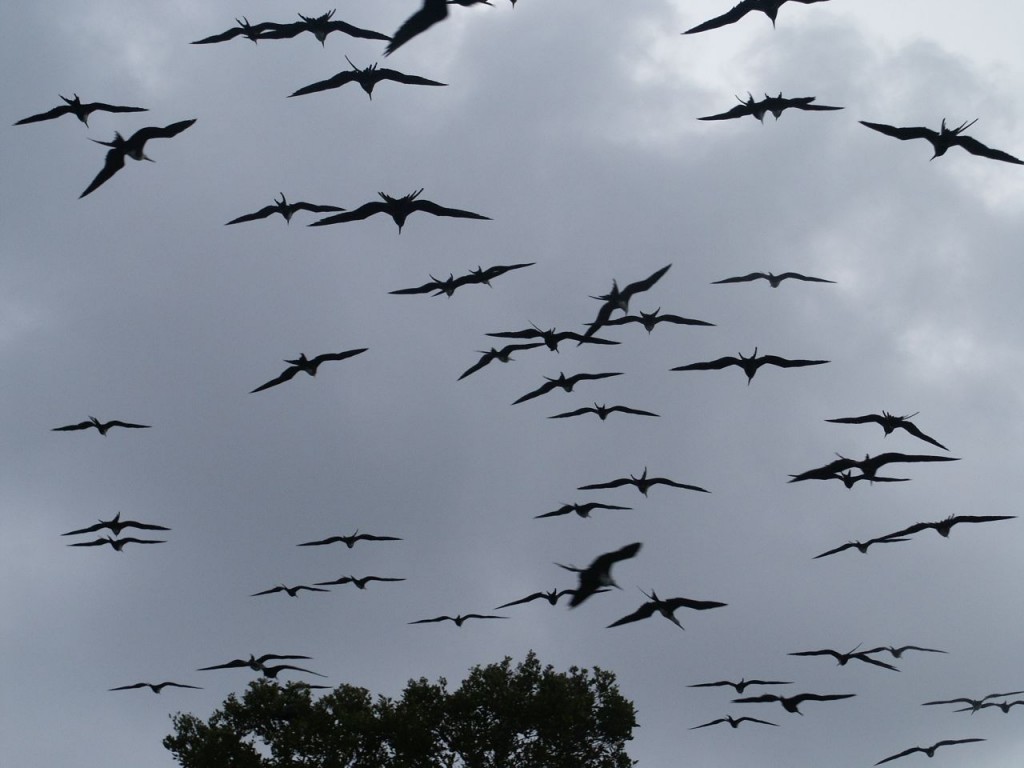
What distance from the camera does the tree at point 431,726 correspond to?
35.4 meters

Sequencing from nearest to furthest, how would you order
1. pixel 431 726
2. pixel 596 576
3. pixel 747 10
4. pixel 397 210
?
pixel 596 576 → pixel 747 10 → pixel 397 210 → pixel 431 726

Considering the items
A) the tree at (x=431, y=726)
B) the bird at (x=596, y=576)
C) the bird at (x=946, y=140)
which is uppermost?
the bird at (x=946, y=140)

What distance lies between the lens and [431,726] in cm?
3603

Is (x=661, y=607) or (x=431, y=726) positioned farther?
(x=431, y=726)

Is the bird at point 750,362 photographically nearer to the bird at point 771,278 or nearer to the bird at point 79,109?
the bird at point 771,278

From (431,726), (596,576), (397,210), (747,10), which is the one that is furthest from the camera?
(431,726)

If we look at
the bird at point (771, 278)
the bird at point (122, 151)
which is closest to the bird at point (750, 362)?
the bird at point (771, 278)

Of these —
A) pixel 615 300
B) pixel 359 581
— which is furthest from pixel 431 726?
pixel 615 300

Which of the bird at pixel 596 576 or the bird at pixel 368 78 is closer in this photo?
the bird at pixel 596 576

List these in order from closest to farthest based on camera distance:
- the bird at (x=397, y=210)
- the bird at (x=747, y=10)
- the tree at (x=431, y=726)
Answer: the bird at (x=747, y=10), the bird at (x=397, y=210), the tree at (x=431, y=726)

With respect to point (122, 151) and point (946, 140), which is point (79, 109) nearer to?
point (122, 151)

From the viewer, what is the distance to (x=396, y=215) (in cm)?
2480

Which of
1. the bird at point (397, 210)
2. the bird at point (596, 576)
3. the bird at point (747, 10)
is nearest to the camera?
the bird at point (596, 576)

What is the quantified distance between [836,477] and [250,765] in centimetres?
2128
